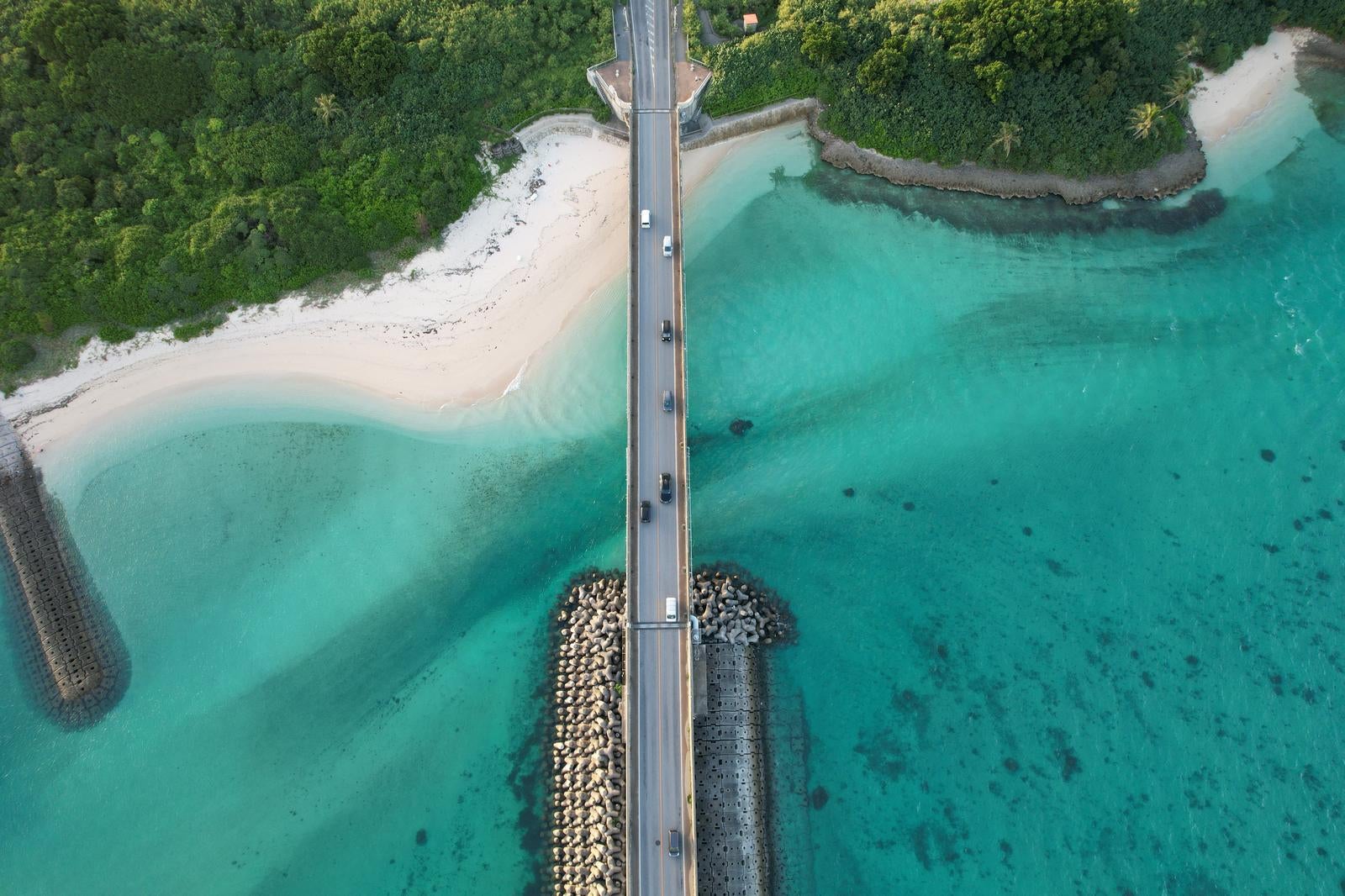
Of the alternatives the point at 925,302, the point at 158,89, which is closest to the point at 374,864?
the point at 925,302

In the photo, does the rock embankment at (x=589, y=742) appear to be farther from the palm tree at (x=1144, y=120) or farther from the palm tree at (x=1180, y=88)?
the palm tree at (x=1180, y=88)

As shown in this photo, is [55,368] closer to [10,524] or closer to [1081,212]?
[10,524]

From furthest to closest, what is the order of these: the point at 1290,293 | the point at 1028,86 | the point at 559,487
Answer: the point at 1028,86 < the point at 1290,293 < the point at 559,487

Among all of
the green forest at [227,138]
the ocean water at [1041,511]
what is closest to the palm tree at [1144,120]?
the ocean water at [1041,511]

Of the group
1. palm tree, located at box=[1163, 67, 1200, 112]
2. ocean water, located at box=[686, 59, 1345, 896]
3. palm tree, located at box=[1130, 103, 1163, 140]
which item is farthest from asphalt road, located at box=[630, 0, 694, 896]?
palm tree, located at box=[1163, 67, 1200, 112]

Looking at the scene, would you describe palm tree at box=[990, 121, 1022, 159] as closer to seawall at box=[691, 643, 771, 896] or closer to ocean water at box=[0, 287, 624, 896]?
ocean water at box=[0, 287, 624, 896]

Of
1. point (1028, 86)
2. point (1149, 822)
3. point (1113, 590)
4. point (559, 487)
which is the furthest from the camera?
point (1028, 86)

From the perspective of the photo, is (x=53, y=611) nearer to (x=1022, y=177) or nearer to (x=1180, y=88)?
(x=1022, y=177)
